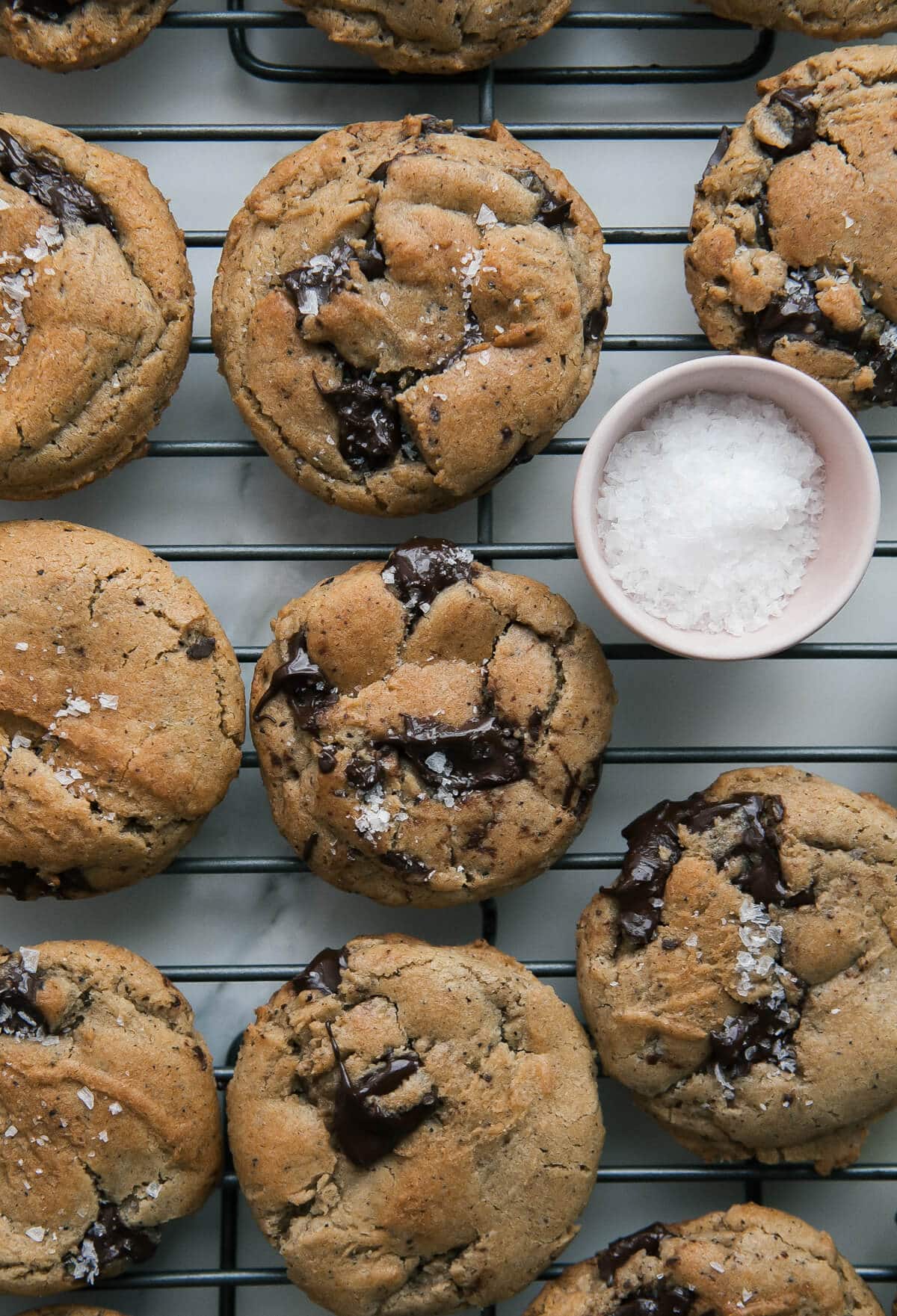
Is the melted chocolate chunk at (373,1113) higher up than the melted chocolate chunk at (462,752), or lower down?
lower down

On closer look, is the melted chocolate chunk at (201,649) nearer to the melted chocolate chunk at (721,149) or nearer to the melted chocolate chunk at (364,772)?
the melted chocolate chunk at (364,772)

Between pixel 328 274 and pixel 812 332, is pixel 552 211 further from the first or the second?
pixel 812 332

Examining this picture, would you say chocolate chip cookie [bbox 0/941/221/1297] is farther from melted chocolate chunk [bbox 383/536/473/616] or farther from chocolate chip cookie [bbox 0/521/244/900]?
melted chocolate chunk [bbox 383/536/473/616]

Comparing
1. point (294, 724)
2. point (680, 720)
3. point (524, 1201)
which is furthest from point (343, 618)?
point (524, 1201)

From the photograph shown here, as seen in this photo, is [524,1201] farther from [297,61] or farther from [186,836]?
[297,61]

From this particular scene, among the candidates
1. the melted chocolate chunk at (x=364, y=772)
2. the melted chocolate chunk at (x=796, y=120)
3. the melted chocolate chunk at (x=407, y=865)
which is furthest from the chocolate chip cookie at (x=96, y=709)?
the melted chocolate chunk at (x=796, y=120)

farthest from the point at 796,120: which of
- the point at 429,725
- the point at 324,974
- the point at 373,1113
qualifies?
the point at 373,1113
